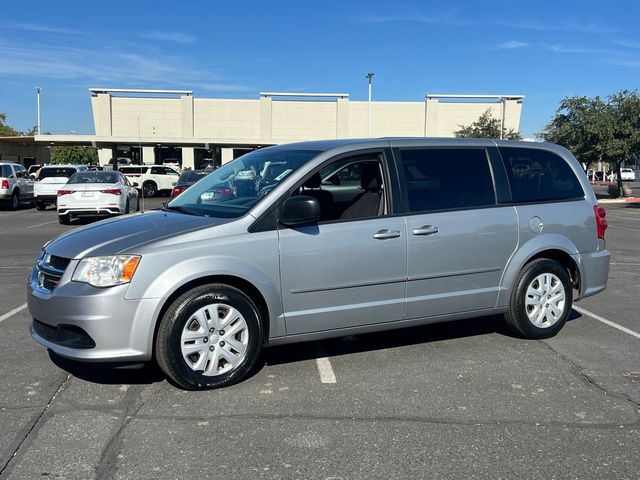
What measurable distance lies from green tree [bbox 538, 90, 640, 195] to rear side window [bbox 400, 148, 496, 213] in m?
28.1

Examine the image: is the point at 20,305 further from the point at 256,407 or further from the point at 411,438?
the point at 411,438

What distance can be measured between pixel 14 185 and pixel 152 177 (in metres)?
10.4

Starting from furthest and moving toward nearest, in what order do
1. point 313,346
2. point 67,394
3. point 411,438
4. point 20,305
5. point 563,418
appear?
point 20,305 → point 313,346 → point 67,394 → point 563,418 → point 411,438

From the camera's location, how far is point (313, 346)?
5609 mm

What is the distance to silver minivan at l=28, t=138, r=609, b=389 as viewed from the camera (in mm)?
4250

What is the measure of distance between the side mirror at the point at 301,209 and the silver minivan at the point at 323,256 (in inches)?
0.4

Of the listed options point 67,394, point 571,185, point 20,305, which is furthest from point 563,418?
point 20,305

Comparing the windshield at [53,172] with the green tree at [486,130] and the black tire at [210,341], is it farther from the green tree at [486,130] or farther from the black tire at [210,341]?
the green tree at [486,130]

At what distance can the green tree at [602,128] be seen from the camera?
100 feet

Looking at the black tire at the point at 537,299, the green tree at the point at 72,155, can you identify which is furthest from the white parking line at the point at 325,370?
the green tree at the point at 72,155

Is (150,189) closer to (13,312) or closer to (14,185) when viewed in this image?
(14,185)

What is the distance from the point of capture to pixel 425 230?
16.7 feet

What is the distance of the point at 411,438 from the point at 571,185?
3454 mm

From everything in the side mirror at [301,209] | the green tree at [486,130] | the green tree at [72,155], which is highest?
the green tree at [486,130]
